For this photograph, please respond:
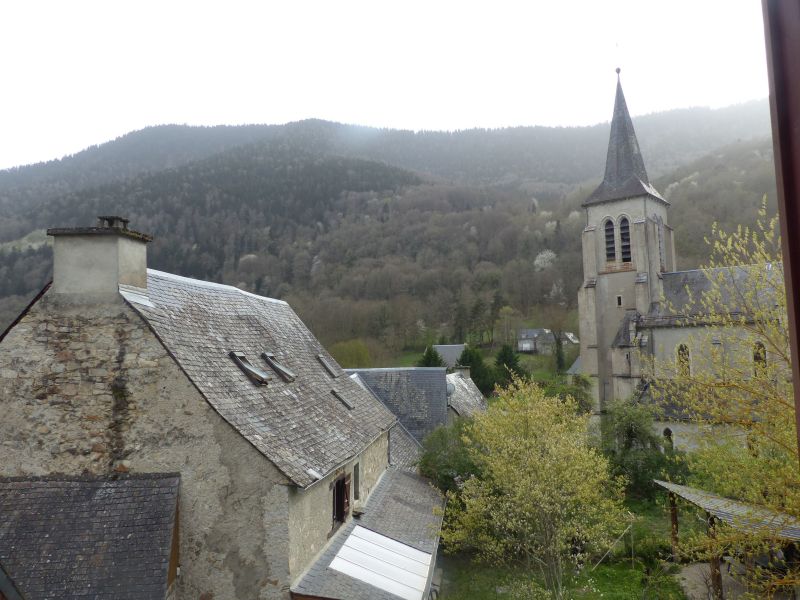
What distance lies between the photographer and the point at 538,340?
65062 mm

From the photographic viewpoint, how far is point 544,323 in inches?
2667

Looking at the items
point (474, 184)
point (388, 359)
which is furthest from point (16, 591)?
point (474, 184)

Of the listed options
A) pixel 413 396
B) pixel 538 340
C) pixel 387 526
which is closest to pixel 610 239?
pixel 413 396

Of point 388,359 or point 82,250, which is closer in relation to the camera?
point 82,250

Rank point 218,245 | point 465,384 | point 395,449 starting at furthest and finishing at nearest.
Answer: point 218,245 < point 465,384 < point 395,449

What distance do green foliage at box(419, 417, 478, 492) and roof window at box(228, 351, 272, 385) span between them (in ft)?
26.9

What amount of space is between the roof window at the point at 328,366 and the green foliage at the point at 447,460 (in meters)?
4.27

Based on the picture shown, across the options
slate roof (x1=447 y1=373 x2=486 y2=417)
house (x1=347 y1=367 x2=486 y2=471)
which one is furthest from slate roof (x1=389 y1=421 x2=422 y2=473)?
slate roof (x1=447 y1=373 x2=486 y2=417)

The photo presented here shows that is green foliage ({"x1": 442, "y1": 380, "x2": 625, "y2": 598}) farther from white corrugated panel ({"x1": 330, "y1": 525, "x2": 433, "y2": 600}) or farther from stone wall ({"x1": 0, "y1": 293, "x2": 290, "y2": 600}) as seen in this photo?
stone wall ({"x1": 0, "y1": 293, "x2": 290, "y2": 600})

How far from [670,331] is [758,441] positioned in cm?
2103

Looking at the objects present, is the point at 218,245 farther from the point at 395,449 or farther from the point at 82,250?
the point at 82,250

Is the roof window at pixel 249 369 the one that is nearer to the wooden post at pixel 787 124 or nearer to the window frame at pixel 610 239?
the wooden post at pixel 787 124

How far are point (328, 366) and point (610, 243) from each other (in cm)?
2289

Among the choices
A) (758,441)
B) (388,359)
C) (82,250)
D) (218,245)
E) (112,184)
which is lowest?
(388,359)
